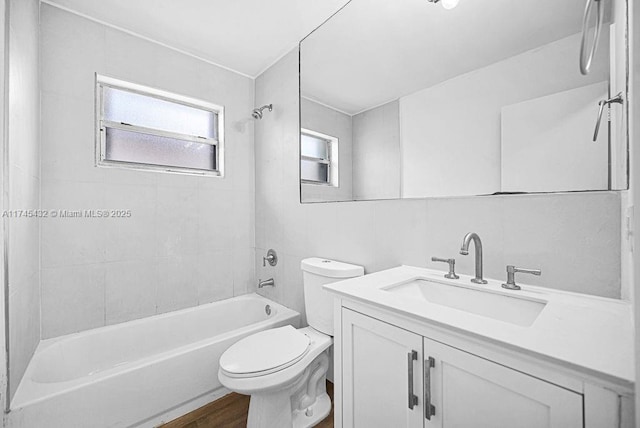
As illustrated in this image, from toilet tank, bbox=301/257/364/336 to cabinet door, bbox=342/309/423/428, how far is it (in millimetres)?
500

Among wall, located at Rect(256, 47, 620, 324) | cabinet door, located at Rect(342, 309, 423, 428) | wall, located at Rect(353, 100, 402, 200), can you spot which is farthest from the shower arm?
cabinet door, located at Rect(342, 309, 423, 428)

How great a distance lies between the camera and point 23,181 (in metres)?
1.25

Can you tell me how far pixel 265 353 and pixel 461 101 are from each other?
153cm

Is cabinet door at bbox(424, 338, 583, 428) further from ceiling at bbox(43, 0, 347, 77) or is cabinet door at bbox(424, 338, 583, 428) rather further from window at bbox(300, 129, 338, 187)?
ceiling at bbox(43, 0, 347, 77)

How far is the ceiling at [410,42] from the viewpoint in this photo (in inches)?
40.9

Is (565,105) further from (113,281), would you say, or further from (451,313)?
(113,281)

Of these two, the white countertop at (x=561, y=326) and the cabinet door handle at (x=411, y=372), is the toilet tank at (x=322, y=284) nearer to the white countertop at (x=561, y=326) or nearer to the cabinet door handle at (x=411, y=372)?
the white countertop at (x=561, y=326)

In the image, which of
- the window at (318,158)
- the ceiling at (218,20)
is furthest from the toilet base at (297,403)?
the ceiling at (218,20)

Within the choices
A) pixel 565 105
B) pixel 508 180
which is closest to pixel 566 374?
pixel 508 180

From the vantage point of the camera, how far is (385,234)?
1.53 meters

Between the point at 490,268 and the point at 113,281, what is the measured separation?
2215 mm

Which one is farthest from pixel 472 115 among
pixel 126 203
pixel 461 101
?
pixel 126 203

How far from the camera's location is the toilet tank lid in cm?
156

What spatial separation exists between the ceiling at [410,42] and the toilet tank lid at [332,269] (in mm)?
956
